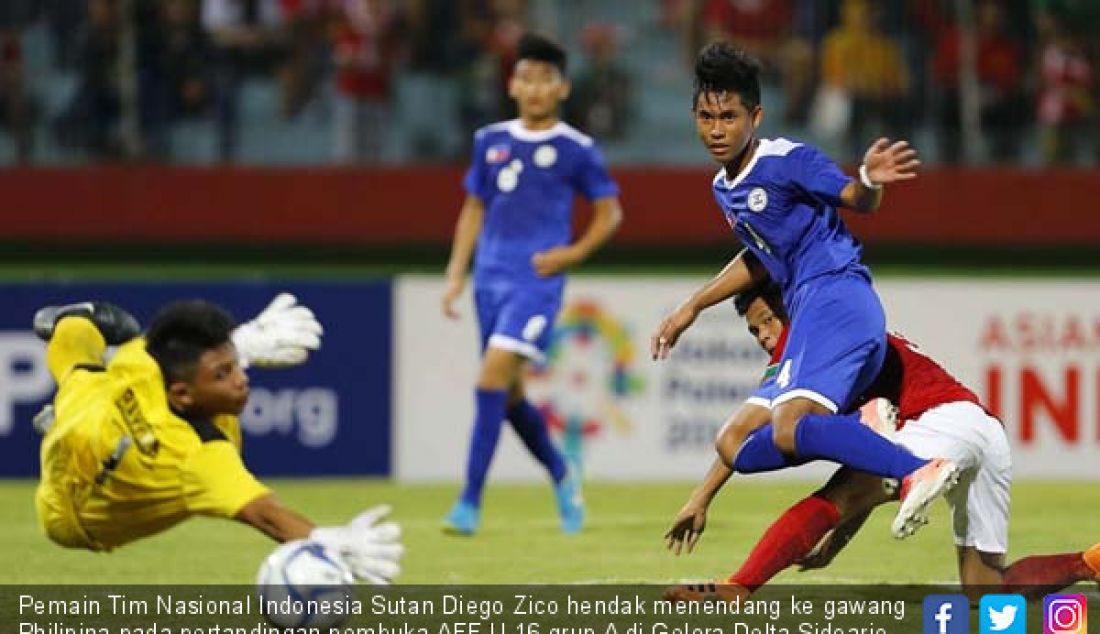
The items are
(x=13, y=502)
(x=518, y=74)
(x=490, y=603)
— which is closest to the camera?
(x=490, y=603)

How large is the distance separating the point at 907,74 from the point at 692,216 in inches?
62.8

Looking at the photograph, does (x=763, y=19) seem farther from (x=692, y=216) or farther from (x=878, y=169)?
(x=878, y=169)

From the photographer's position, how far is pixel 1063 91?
44.3ft

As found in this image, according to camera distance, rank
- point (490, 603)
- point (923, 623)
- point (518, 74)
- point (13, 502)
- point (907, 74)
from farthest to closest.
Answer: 1. point (907, 74)
2. point (13, 502)
3. point (518, 74)
4. point (490, 603)
5. point (923, 623)

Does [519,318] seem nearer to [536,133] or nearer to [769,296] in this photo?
[536,133]

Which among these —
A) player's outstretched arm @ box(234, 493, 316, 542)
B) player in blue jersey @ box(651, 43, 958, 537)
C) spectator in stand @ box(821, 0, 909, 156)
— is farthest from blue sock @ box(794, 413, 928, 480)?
spectator in stand @ box(821, 0, 909, 156)

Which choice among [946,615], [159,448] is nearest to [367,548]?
[159,448]

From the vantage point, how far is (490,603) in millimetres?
7398

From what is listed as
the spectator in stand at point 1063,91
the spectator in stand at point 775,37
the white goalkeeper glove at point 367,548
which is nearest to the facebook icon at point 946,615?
the white goalkeeper glove at point 367,548

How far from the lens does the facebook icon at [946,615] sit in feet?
21.8

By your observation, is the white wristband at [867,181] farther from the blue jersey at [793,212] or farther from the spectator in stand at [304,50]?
the spectator in stand at [304,50]

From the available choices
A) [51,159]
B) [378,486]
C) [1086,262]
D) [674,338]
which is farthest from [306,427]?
[674,338]

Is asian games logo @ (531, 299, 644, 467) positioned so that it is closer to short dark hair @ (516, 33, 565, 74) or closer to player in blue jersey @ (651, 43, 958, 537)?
short dark hair @ (516, 33, 565, 74)

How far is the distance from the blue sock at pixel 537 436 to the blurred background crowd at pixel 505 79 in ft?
11.5
